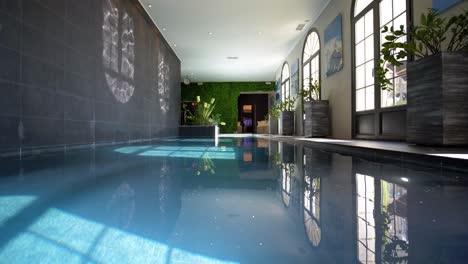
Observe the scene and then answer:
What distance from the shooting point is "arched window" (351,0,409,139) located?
488 centimetres

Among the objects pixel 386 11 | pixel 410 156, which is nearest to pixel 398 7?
pixel 386 11

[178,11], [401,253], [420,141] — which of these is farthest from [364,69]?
[401,253]

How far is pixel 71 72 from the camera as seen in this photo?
4.37m

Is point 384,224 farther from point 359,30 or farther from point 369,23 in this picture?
point 359,30

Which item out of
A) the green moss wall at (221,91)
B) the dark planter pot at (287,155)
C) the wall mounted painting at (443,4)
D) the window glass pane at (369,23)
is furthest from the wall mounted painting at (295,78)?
the green moss wall at (221,91)

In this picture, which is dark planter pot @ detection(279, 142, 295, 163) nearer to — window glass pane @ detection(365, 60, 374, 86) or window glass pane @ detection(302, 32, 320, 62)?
window glass pane @ detection(365, 60, 374, 86)

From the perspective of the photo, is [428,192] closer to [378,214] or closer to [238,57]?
[378,214]

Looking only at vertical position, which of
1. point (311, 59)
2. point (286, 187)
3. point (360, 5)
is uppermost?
point (360, 5)

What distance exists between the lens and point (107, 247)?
2.32 ft

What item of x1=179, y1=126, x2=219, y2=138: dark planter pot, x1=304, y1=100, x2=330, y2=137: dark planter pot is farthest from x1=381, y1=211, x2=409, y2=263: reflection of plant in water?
x1=179, y1=126, x2=219, y2=138: dark planter pot

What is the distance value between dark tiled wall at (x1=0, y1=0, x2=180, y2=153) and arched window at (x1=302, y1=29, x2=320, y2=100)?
15.2 feet

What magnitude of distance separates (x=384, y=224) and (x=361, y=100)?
5695mm

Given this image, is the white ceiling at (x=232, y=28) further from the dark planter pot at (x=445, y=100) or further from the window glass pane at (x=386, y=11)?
the dark planter pot at (x=445, y=100)

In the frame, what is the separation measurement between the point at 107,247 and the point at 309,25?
921cm
